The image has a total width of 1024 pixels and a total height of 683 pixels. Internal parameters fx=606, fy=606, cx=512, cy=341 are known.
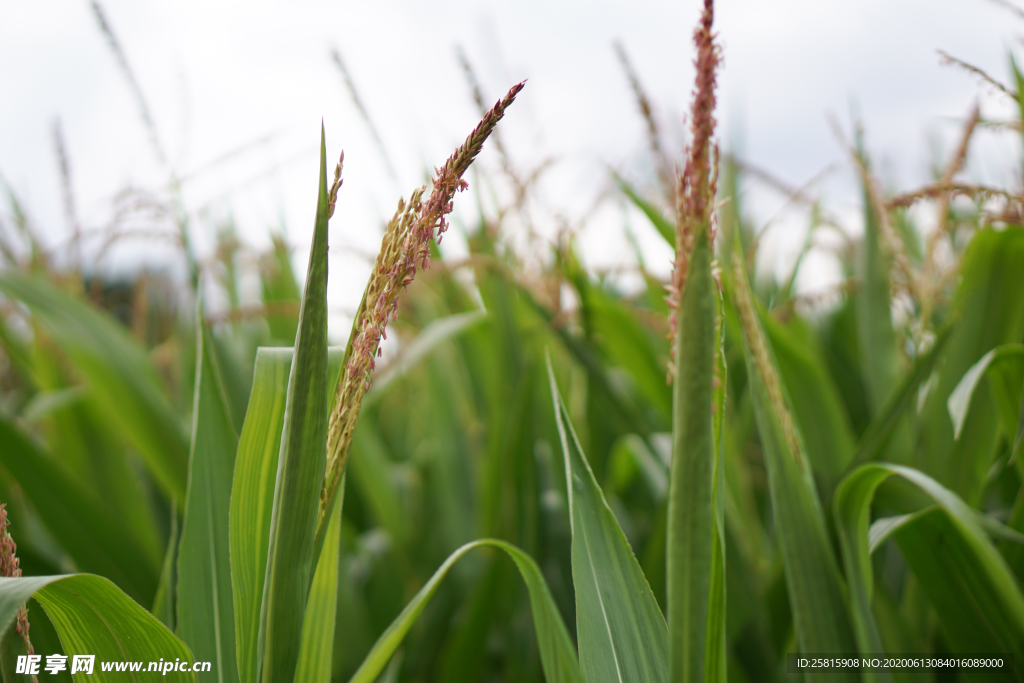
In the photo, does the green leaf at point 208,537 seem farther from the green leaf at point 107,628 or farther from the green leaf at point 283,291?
the green leaf at point 283,291

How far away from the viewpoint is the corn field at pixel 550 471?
270 mm

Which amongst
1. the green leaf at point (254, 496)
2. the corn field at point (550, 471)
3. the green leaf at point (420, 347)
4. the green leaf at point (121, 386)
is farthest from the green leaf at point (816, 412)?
the green leaf at point (121, 386)

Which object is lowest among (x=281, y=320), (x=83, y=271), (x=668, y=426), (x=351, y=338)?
(x=668, y=426)

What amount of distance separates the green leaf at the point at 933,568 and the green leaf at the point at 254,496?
37cm

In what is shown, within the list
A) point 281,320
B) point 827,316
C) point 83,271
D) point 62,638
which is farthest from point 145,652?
point 827,316

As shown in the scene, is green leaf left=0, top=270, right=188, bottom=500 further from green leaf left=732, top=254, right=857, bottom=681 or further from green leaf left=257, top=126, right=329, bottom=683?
green leaf left=732, top=254, right=857, bottom=681

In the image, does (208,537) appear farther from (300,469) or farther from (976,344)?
(976,344)

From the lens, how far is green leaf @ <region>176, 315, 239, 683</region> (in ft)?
1.32

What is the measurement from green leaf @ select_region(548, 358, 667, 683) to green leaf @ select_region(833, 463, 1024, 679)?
18cm

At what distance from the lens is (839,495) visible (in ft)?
1.50

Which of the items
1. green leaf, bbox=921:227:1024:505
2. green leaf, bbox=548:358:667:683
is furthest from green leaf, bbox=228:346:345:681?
green leaf, bbox=921:227:1024:505

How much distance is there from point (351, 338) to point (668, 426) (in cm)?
Answer: 67

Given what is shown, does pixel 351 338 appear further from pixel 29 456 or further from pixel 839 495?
pixel 29 456

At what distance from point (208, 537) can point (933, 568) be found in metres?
0.59
